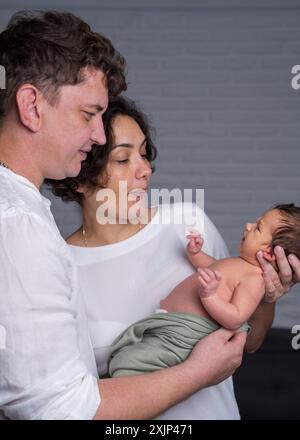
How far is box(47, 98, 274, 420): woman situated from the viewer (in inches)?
71.0

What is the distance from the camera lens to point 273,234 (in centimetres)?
181

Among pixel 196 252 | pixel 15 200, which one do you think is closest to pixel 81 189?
pixel 196 252

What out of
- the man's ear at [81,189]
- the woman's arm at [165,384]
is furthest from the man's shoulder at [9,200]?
the man's ear at [81,189]

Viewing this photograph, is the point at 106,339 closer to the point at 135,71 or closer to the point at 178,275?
the point at 178,275

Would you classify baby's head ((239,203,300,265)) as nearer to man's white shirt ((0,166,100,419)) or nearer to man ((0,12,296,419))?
man ((0,12,296,419))

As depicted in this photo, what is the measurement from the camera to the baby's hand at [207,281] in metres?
1.65

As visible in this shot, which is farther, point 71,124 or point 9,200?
point 71,124

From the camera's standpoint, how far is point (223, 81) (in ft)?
15.0

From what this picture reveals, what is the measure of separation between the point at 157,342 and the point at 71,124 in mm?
587

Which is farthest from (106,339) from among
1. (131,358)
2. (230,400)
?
(230,400)

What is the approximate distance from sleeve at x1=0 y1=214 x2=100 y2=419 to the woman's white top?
54 centimetres

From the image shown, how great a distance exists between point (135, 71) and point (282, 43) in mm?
956

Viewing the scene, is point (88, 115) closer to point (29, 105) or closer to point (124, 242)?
point (29, 105)

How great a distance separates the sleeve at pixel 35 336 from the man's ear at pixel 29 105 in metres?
0.21
